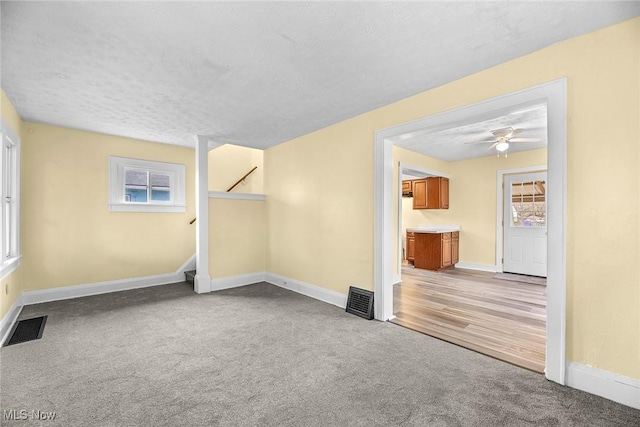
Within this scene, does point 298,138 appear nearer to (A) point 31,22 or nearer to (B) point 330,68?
(B) point 330,68

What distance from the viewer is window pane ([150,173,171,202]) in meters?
5.18

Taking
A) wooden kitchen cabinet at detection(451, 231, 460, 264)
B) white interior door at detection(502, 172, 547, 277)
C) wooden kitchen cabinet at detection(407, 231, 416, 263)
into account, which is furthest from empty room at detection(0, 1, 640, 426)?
wooden kitchen cabinet at detection(407, 231, 416, 263)

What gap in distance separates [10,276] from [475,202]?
8042mm

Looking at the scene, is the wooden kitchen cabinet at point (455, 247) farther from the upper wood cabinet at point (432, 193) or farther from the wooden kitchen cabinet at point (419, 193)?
the wooden kitchen cabinet at point (419, 193)

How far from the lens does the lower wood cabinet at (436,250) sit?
6285 mm

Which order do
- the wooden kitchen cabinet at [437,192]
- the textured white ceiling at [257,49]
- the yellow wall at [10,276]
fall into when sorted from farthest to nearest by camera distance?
the wooden kitchen cabinet at [437,192]
the yellow wall at [10,276]
the textured white ceiling at [257,49]

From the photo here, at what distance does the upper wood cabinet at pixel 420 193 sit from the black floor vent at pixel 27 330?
272 inches

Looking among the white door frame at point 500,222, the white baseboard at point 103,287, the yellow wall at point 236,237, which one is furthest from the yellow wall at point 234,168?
the white door frame at point 500,222

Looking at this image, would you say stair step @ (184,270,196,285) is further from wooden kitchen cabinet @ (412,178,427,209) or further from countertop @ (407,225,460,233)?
wooden kitchen cabinet @ (412,178,427,209)

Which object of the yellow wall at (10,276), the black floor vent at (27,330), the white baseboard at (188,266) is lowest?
the black floor vent at (27,330)

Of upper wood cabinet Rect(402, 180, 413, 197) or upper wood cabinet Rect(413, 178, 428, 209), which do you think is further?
upper wood cabinet Rect(402, 180, 413, 197)

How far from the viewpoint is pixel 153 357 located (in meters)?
2.53

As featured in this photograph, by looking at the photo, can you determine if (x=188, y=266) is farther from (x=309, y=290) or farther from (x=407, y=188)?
(x=407, y=188)

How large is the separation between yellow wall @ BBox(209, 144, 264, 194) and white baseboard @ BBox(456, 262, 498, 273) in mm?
5046
